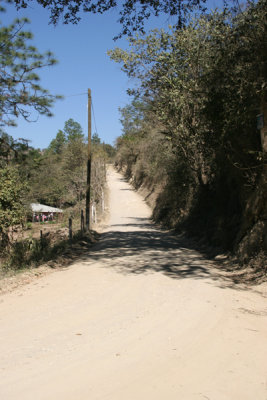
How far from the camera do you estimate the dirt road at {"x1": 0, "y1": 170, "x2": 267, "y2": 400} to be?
139 inches

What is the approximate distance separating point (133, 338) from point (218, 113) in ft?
31.4

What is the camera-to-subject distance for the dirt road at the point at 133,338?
11.6 feet

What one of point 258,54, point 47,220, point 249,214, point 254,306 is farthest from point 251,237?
point 47,220

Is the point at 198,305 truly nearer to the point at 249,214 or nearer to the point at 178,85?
the point at 249,214

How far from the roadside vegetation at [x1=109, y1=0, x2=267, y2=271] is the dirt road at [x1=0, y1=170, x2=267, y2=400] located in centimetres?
289

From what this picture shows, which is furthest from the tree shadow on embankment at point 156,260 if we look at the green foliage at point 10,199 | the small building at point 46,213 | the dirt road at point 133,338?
the small building at point 46,213

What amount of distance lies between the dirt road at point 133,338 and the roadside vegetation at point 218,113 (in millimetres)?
2895

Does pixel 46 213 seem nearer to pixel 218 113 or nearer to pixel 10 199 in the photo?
pixel 10 199

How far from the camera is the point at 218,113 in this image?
12.6 m

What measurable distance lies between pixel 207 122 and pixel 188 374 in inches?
463

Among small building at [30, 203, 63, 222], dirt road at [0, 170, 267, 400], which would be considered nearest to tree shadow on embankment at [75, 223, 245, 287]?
dirt road at [0, 170, 267, 400]

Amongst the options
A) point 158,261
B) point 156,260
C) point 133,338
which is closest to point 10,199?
point 156,260

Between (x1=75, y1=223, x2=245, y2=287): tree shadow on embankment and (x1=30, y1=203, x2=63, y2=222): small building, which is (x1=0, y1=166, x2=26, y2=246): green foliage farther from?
(x1=30, y1=203, x2=63, y2=222): small building

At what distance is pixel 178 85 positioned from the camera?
1537 cm
